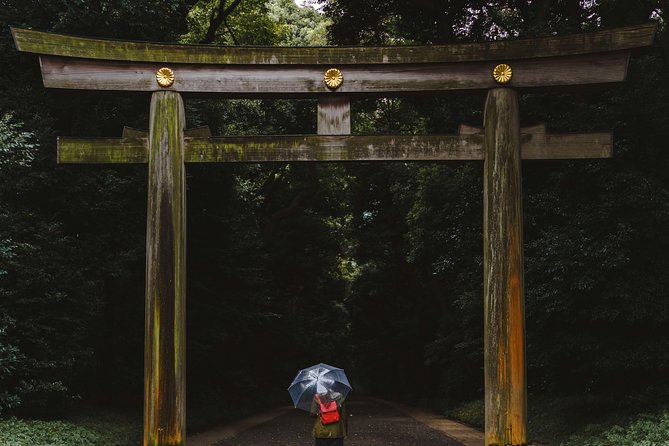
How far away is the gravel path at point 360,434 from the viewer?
55.5 ft

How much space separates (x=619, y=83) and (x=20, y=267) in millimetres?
11086

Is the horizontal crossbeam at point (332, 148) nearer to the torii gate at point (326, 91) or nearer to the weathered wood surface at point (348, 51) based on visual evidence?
the torii gate at point (326, 91)

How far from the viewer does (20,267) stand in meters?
14.2

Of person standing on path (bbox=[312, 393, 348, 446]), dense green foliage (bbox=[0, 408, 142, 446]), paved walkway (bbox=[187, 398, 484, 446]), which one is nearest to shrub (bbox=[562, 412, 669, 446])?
paved walkway (bbox=[187, 398, 484, 446])

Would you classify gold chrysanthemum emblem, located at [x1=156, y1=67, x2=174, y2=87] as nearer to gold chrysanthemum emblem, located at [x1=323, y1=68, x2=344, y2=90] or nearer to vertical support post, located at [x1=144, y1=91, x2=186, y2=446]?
vertical support post, located at [x1=144, y1=91, x2=186, y2=446]

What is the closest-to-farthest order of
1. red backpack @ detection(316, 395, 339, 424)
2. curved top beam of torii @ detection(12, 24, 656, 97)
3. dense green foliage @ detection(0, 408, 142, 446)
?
red backpack @ detection(316, 395, 339, 424), curved top beam of torii @ detection(12, 24, 656, 97), dense green foliage @ detection(0, 408, 142, 446)

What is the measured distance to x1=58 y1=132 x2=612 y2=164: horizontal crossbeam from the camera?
9633 mm

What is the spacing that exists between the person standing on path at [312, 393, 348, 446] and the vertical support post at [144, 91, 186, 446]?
5.74 ft

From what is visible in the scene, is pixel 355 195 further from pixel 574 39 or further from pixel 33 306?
pixel 574 39

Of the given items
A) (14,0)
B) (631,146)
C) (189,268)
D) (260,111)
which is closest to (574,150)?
(631,146)

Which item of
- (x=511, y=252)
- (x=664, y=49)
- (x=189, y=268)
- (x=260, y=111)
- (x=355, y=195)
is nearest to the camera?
(x=511, y=252)

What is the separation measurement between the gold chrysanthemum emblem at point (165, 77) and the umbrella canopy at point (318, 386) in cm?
411

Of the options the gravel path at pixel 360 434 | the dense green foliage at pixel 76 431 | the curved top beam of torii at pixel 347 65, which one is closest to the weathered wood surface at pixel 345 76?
the curved top beam of torii at pixel 347 65

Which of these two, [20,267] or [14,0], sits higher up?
[14,0]
